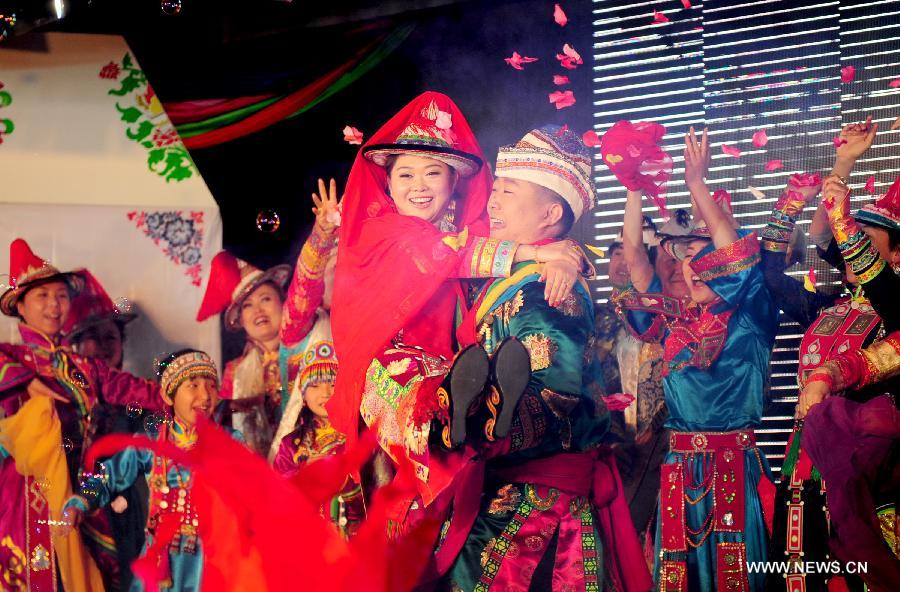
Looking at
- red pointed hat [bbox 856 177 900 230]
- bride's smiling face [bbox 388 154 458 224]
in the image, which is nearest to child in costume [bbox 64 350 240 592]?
bride's smiling face [bbox 388 154 458 224]

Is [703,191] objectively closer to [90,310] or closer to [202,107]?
[202,107]

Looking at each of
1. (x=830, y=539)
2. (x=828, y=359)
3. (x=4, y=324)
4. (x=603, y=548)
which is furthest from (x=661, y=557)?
(x=4, y=324)

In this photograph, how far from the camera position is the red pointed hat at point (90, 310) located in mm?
4617

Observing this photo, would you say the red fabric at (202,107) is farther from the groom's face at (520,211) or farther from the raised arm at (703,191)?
the raised arm at (703,191)

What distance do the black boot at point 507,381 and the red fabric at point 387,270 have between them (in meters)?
0.56

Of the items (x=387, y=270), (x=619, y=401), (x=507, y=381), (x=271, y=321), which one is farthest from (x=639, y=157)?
(x=271, y=321)

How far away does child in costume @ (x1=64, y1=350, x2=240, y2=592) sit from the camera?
4.15m

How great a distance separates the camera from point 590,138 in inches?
147

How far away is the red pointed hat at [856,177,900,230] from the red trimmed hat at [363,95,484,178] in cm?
117

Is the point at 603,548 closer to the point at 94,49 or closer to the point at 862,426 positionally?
the point at 862,426

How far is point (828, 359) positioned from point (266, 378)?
202 centimetres

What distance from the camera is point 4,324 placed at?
463 cm

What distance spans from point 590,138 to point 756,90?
0.52 meters

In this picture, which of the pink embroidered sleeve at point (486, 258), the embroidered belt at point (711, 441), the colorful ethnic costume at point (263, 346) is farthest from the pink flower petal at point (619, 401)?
the colorful ethnic costume at point (263, 346)
